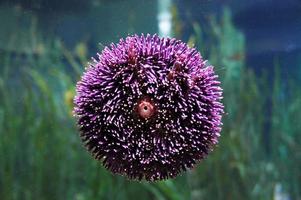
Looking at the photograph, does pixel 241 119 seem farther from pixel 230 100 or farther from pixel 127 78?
pixel 127 78

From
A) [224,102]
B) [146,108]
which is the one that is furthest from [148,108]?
[224,102]

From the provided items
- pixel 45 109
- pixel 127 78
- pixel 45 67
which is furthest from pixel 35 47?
pixel 127 78

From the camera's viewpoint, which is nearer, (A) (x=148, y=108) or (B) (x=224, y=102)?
(A) (x=148, y=108)

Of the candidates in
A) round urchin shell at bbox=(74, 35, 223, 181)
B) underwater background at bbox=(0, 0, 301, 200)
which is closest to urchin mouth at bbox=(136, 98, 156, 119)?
round urchin shell at bbox=(74, 35, 223, 181)

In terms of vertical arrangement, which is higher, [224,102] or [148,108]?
[224,102]

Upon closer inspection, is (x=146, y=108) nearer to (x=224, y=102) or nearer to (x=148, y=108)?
(x=148, y=108)

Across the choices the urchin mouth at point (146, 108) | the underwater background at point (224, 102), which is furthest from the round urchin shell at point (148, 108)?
the underwater background at point (224, 102)

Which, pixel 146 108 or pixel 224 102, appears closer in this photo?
pixel 146 108

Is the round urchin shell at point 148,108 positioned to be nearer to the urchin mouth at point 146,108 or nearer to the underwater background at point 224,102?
the urchin mouth at point 146,108
